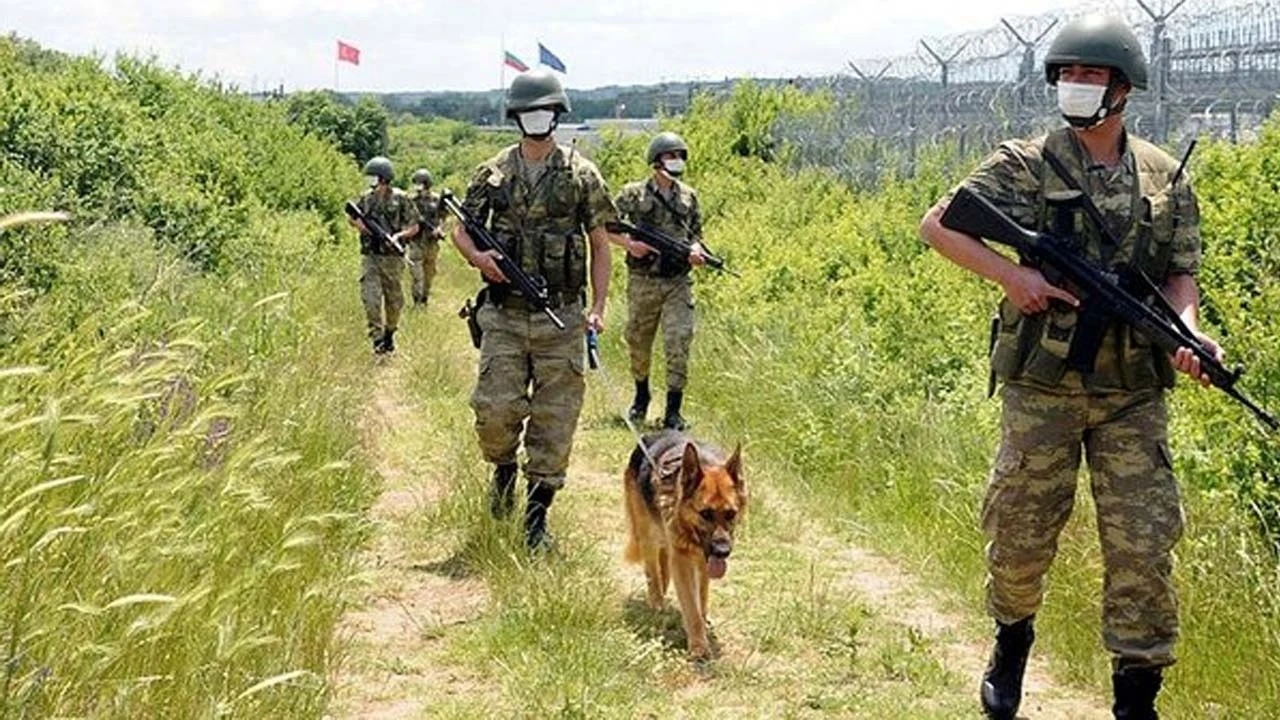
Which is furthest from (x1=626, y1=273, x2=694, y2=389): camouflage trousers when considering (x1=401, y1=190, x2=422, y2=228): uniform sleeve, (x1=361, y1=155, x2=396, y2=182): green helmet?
(x1=361, y1=155, x2=396, y2=182): green helmet

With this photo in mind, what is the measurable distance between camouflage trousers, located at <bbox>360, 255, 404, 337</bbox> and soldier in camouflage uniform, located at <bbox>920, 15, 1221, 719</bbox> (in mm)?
10274

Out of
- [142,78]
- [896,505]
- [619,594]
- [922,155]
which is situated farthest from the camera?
[142,78]

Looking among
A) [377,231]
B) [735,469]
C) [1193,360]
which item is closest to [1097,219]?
[1193,360]

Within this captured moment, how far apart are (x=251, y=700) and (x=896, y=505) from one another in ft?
14.0

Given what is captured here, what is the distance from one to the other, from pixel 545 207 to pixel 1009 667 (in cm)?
300

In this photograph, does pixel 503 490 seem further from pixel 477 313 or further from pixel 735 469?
pixel 735 469

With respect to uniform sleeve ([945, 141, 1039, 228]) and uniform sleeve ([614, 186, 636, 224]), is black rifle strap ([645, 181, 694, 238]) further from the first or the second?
uniform sleeve ([945, 141, 1039, 228])

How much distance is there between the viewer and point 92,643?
2727 millimetres

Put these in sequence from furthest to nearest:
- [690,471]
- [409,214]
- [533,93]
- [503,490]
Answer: [409,214] < [503,490] < [533,93] < [690,471]

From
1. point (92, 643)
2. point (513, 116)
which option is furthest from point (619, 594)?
point (92, 643)

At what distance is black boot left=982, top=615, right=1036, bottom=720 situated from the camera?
4.41 metres

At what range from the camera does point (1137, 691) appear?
4.07 meters

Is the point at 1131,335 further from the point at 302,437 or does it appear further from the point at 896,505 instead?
the point at 302,437

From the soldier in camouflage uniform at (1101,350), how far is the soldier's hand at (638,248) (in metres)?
5.41
